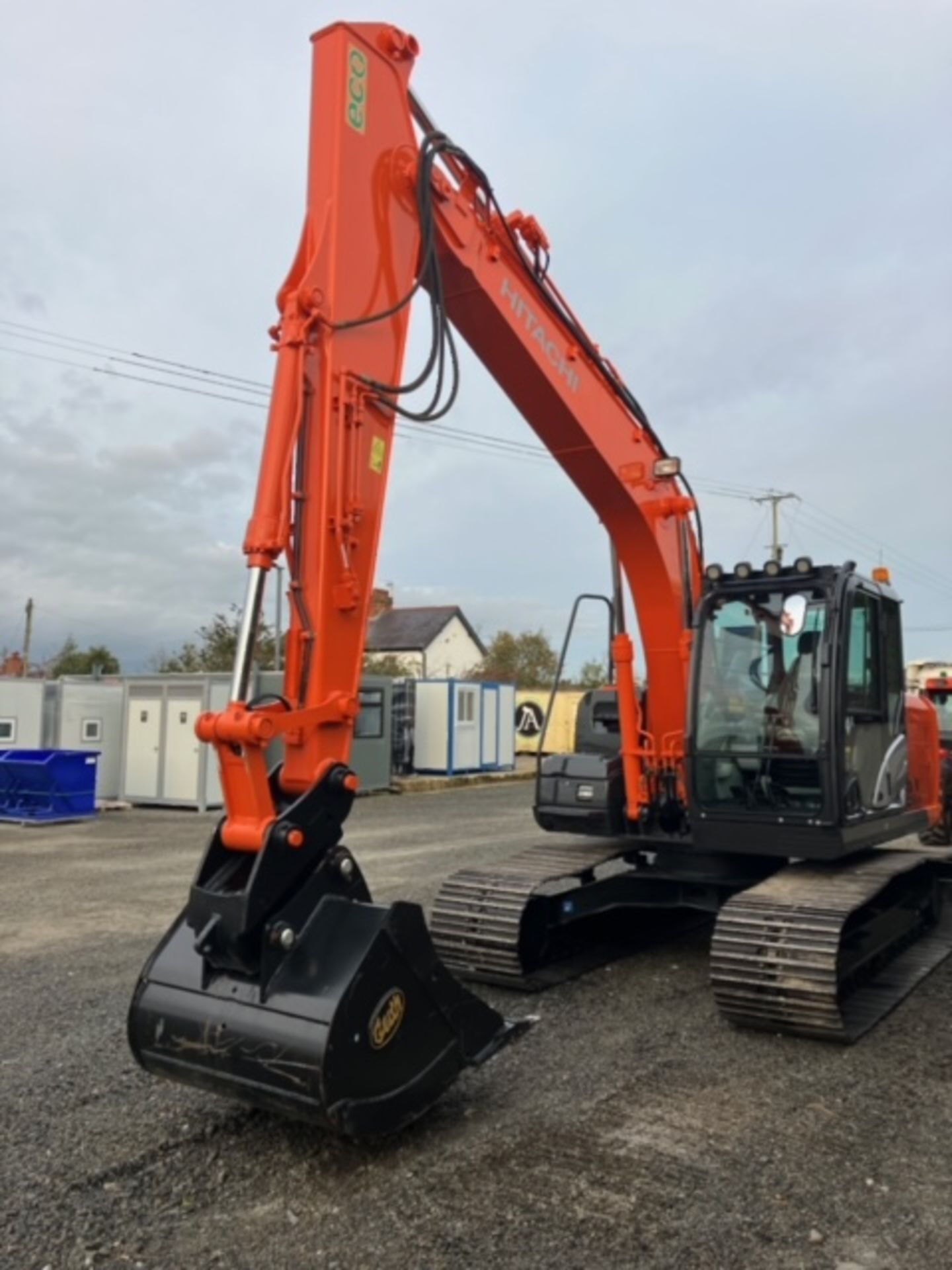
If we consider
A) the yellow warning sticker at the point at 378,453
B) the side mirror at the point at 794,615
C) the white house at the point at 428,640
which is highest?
the white house at the point at 428,640

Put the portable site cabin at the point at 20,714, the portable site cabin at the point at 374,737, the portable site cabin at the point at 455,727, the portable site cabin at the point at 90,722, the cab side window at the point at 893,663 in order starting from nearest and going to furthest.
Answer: the cab side window at the point at 893,663, the portable site cabin at the point at 20,714, the portable site cabin at the point at 90,722, the portable site cabin at the point at 374,737, the portable site cabin at the point at 455,727

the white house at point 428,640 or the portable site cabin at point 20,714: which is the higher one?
the white house at point 428,640

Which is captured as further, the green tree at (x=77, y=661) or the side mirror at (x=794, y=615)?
the green tree at (x=77, y=661)

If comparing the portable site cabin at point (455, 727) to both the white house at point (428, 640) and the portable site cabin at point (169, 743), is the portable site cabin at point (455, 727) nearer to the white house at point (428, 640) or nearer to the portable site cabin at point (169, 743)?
the portable site cabin at point (169, 743)

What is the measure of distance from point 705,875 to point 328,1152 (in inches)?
138

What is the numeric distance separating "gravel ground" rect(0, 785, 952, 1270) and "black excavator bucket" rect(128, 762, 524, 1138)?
312mm

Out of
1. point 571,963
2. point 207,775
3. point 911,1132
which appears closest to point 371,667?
point 207,775

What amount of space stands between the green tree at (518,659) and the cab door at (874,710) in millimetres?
43591

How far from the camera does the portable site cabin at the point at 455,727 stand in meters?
22.3

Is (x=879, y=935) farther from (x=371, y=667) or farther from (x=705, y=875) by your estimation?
(x=371, y=667)

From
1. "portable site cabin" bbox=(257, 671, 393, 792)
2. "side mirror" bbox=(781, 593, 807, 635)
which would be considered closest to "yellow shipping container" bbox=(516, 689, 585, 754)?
"portable site cabin" bbox=(257, 671, 393, 792)

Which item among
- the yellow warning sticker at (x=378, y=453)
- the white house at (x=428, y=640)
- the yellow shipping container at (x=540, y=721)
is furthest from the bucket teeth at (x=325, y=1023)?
the white house at (x=428, y=640)

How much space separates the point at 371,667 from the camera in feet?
128

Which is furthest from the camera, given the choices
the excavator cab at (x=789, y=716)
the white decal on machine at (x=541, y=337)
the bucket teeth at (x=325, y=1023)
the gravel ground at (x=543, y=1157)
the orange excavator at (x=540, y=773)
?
the excavator cab at (x=789, y=716)
